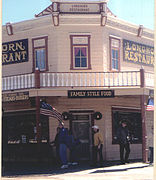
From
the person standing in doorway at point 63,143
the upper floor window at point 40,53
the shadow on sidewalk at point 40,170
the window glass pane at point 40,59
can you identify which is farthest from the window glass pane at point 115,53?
the shadow on sidewalk at point 40,170

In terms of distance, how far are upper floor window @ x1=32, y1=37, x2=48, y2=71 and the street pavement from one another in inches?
207

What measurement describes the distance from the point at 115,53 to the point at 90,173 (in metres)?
7.09

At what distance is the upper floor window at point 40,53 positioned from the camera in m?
18.3

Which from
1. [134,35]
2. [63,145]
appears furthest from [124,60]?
[63,145]

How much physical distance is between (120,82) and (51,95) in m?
2.86

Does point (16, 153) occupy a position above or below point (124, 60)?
below

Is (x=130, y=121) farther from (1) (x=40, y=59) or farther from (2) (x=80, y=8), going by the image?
(2) (x=80, y=8)

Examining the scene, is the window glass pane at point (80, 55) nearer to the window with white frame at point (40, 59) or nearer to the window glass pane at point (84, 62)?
the window glass pane at point (84, 62)

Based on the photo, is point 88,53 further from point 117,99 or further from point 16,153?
point 16,153

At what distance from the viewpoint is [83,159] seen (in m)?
17.8

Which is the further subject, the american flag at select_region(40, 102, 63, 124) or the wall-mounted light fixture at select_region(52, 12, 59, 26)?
the wall-mounted light fixture at select_region(52, 12, 59, 26)

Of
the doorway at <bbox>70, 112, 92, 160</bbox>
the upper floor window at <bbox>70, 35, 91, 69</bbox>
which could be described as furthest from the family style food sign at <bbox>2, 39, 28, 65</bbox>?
the doorway at <bbox>70, 112, 92, 160</bbox>

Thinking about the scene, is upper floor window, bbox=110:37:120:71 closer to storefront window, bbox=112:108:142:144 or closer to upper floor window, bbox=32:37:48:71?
storefront window, bbox=112:108:142:144

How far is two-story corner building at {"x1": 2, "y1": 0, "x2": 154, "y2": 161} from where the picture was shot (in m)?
16.7
